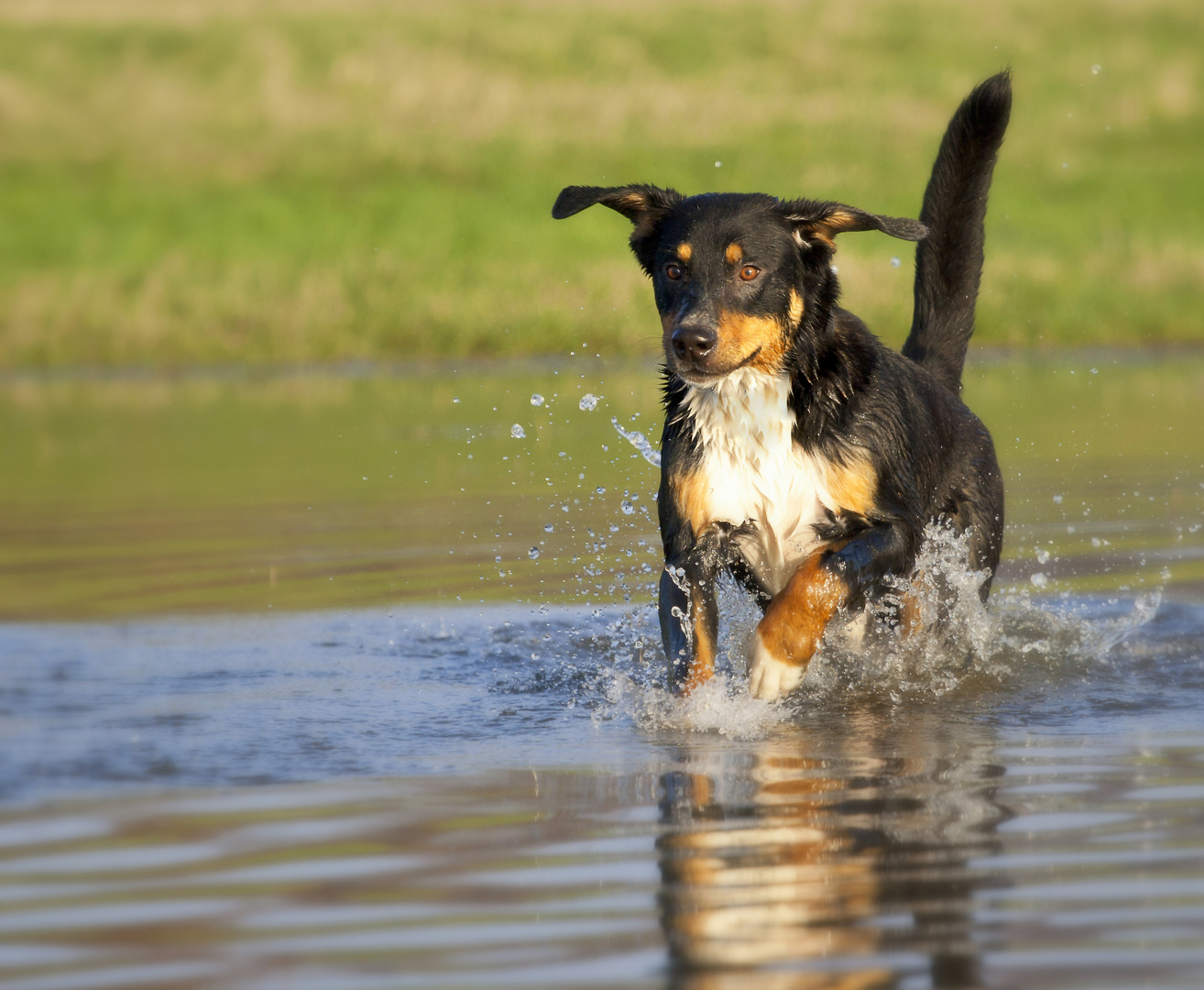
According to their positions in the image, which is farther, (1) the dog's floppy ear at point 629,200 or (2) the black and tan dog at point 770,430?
(1) the dog's floppy ear at point 629,200

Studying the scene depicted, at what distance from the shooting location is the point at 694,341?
205 inches

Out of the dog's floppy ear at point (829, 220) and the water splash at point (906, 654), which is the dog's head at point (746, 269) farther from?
the water splash at point (906, 654)

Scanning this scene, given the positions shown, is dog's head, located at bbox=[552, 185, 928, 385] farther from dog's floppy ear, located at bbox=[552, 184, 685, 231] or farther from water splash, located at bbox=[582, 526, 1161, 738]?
water splash, located at bbox=[582, 526, 1161, 738]

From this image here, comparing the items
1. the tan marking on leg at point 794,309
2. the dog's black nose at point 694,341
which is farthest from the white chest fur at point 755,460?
the dog's black nose at point 694,341

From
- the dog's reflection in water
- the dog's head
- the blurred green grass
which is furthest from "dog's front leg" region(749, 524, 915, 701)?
the blurred green grass

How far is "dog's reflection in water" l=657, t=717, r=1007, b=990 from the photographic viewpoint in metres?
2.99

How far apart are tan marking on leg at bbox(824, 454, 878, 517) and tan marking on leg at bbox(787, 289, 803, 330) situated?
45 centimetres

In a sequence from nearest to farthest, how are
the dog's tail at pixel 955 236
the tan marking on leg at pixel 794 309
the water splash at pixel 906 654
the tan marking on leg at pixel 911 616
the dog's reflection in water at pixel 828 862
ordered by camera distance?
the dog's reflection in water at pixel 828 862 < the water splash at pixel 906 654 < the tan marking on leg at pixel 794 309 < the tan marking on leg at pixel 911 616 < the dog's tail at pixel 955 236

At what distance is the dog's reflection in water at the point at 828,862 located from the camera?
2.99 metres

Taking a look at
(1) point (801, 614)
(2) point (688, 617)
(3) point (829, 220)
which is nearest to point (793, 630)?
(1) point (801, 614)

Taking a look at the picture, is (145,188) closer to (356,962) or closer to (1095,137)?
(1095,137)

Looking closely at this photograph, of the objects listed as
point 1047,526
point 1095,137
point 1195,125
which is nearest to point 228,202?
point 1095,137

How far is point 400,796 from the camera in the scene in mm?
4180

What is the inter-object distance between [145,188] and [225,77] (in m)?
5.49
